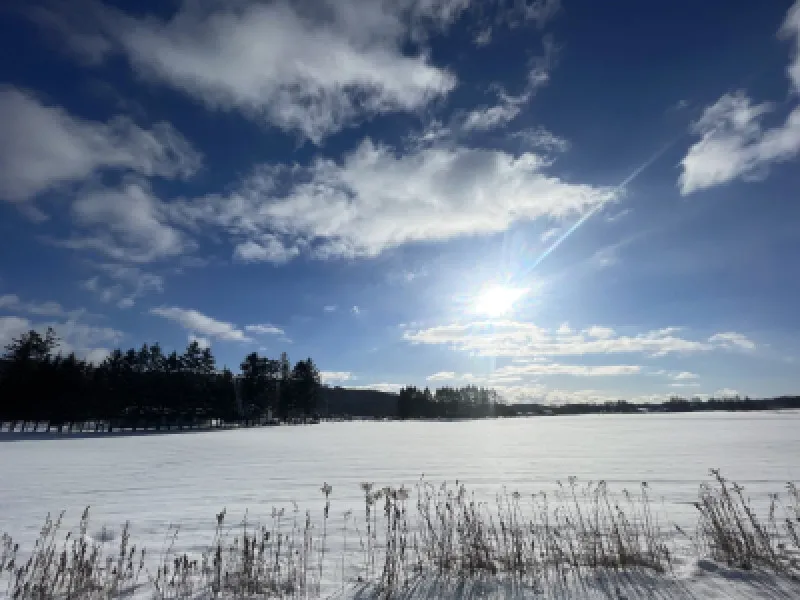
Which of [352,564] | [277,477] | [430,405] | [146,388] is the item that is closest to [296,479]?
[277,477]

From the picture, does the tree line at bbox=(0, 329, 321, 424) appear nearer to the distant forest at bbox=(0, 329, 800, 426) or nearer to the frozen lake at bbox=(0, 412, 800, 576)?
the distant forest at bbox=(0, 329, 800, 426)

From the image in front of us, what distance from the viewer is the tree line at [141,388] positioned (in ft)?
202

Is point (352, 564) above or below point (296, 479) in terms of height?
below

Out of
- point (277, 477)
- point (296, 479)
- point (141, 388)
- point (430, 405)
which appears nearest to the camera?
point (296, 479)

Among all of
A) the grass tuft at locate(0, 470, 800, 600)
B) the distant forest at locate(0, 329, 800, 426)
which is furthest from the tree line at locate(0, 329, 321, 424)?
the grass tuft at locate(0, 470, 800, 600)

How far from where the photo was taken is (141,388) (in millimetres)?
72375

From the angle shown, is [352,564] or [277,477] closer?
[352,564]

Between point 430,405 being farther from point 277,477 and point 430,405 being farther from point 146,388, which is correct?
point 277,477

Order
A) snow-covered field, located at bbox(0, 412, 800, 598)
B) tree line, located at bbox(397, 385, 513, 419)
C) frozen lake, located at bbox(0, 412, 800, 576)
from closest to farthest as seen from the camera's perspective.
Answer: snow-covered field, located at bbox(0, 412, 800, 598)
frozen lake, located at bbox(0, 412, 800, 576)
tree line, located at bbox(397, 385, 513, 419)

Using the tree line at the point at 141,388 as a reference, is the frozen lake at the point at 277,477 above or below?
below

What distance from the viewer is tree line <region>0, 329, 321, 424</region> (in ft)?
202

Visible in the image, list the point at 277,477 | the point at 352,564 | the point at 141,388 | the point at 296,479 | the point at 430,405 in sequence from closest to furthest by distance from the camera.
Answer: the point at 352,564 → the point at 296,479 → the point at 277,477 → the point at 141,388 → the point at 430,405

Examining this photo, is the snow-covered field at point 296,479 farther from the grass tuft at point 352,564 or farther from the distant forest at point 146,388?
the distant forest at point 146,388

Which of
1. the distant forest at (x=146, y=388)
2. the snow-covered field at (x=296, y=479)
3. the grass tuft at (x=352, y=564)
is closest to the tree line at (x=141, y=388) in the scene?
the distant forest at (x=146, y=388)
